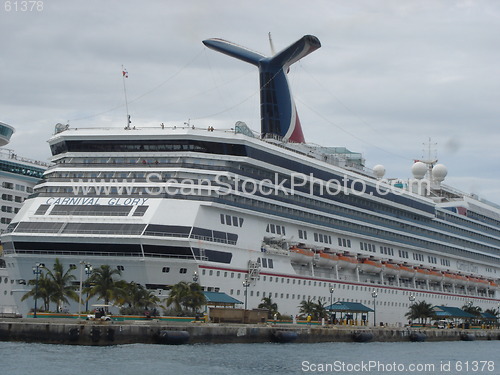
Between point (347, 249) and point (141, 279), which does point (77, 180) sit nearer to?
point (141, 279)

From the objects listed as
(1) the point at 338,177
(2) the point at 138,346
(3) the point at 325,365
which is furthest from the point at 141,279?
(1) the point at 338,177

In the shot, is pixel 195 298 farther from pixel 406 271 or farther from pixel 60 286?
pixel 406 271

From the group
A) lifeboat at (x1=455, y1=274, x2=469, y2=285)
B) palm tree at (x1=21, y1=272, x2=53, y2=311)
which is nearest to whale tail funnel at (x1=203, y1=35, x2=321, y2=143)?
lifeboat at (x1=455, y1=274, x2=469, y2=285)

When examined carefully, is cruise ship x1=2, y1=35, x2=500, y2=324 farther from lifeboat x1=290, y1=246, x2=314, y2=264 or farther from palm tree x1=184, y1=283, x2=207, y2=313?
palm tree x1=184, y1=283, x2=207, y2=313

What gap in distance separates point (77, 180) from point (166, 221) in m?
9.49

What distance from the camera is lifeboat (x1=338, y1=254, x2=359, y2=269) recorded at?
258ft

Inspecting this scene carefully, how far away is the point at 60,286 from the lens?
195ft

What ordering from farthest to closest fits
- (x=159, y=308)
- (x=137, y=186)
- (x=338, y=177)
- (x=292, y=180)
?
1. (x=338, y=177)
2. (x=292, y=180)
3. (x=137, y=186)
4. (x=159, y=308)

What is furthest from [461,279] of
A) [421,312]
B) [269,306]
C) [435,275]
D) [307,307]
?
[269,306]

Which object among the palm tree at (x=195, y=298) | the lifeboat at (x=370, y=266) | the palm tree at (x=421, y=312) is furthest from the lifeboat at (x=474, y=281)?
the palm tree at (x=195, y=298)

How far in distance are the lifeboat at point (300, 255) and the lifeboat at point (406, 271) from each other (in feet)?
65.9

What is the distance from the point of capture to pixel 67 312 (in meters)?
62.0

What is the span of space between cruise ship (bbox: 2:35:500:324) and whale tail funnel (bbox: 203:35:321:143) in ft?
0.37

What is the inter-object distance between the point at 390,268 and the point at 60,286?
39.7 metres
